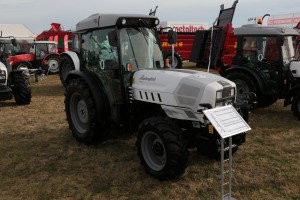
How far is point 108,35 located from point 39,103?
5.26m

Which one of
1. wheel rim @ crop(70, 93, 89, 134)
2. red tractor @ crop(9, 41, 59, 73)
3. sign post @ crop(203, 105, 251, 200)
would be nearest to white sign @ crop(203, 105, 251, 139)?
sign post @ crop(203, 105, 251, 200)

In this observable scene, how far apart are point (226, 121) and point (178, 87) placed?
34.8 inches

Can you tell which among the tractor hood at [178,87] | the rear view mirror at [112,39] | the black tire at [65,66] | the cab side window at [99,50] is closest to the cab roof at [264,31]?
the tractor hood at [178,87]

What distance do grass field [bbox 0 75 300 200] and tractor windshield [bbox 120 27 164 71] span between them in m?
1.37

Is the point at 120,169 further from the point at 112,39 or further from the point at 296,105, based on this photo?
the point at 296,105

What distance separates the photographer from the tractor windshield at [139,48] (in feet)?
13.8

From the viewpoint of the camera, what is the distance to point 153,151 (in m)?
3.87

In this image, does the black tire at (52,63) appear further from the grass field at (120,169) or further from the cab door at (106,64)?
the cab door at (106,64)

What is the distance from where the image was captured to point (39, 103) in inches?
338

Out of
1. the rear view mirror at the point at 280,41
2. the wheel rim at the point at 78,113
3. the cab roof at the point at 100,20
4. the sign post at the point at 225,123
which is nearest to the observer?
the sign post at the point at 225,123

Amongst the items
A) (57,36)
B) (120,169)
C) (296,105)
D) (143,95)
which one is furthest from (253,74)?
(57,36)

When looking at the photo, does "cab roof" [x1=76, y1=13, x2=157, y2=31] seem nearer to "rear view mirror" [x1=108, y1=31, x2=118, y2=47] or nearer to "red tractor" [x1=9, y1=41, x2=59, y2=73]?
"rear view mirror" [x1=108, y1=31, x2=118, y2=47]

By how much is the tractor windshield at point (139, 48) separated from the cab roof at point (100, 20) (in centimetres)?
17

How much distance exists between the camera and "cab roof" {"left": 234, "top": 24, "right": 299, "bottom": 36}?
6542 mm
